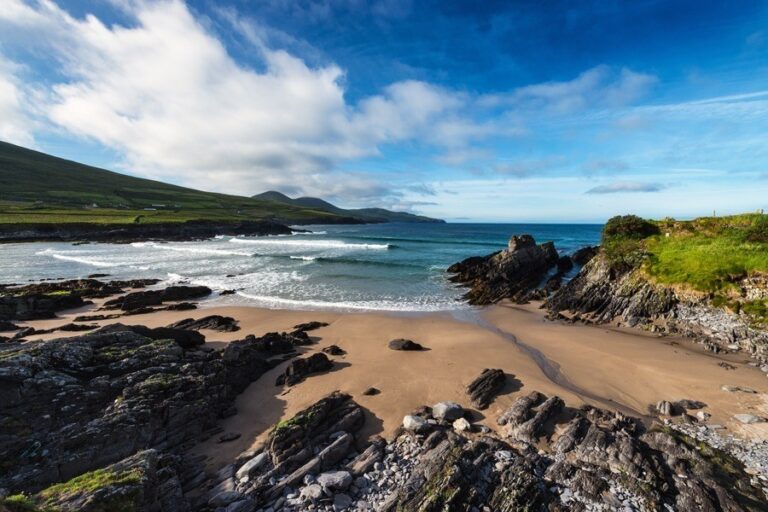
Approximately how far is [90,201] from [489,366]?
560 feet

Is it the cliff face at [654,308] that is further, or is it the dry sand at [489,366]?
the cliff face at [654,308]

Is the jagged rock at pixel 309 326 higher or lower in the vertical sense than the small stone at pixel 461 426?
lower

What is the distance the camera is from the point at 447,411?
38.7 feet

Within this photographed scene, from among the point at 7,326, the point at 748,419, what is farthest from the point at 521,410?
the point at 7,326

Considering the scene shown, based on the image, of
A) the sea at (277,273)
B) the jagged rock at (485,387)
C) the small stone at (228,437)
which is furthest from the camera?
the sea at (277,273)

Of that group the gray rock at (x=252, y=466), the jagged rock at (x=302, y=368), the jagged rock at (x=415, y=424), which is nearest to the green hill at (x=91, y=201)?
the jagged rock at (x=302, y=368)

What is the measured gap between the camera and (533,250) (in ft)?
142

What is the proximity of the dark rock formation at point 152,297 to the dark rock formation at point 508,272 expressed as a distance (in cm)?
2699

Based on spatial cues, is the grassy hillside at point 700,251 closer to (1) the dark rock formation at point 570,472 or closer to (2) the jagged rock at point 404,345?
(1) the dark rock formation at point 570,472

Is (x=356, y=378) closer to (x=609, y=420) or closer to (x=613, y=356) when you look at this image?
(x=609, y=420)

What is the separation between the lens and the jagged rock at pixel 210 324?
2206 centimetres

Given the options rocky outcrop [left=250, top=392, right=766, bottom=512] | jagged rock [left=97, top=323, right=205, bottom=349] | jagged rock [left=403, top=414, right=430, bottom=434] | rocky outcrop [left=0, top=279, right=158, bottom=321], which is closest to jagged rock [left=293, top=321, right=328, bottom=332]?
jagged rock [left=97, top=323, right=205, bottom=349]

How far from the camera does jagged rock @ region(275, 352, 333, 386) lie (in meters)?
14.9

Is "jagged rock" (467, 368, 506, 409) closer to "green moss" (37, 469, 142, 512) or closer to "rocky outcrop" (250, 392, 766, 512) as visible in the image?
"rocky outcrop" (250, 392, 766, 512)
